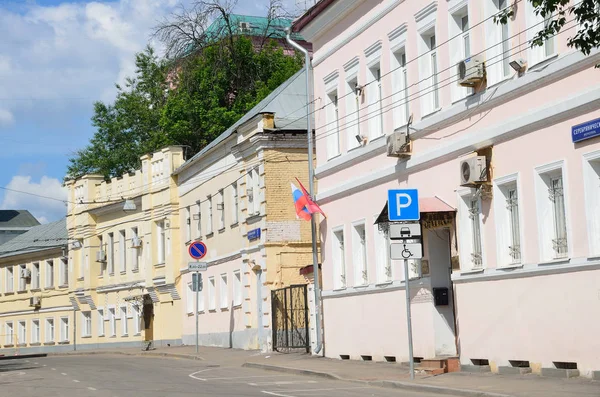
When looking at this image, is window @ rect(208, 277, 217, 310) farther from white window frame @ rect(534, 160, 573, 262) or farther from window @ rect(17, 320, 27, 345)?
window @ rect(17, 320, 27, 345)

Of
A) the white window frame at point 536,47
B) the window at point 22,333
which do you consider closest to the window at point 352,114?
the white window frame at point 536,47

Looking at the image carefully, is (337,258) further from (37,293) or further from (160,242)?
(37,293)

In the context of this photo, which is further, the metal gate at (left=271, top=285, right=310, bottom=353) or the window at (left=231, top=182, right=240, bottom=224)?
the window at (left=231, top=182, right=240, bottom=224)

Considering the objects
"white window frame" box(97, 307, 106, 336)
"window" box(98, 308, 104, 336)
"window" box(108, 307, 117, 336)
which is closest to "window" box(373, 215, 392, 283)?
"window" box(108, 307, 117, 336)

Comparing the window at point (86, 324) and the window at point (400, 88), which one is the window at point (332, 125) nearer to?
the window at point (400, 88)

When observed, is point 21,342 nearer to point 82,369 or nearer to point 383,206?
point 82,369

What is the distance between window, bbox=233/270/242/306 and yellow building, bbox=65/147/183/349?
6.96 metres

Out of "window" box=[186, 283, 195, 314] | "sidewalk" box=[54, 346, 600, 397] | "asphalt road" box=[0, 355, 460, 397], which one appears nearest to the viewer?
"sidewalk" box=[54, 346, 600, 397]

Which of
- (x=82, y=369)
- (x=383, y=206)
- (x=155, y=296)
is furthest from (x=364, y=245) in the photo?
(x=155, y=296)

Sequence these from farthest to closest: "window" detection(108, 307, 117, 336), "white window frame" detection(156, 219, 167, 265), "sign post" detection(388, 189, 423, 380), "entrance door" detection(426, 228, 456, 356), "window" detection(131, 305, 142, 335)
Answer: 1. "window" detection(108, 307, 117, 336)
2. "window" detection(131, 305, 142, 335)
3. "white window frame" detection(156, 219, 167, 265)
4. "entrance door" detection(426, 228, 456, 356)
5. "sign post" detection(388, 189, 423, 380)

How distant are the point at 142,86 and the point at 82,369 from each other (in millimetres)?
40470

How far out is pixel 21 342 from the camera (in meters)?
65.6

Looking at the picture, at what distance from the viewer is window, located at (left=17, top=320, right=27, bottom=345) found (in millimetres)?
65375

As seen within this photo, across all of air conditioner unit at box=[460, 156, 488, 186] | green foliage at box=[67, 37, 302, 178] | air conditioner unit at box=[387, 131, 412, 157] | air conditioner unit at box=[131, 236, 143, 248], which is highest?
green foliage at box=[67, 37, 302, 178]
